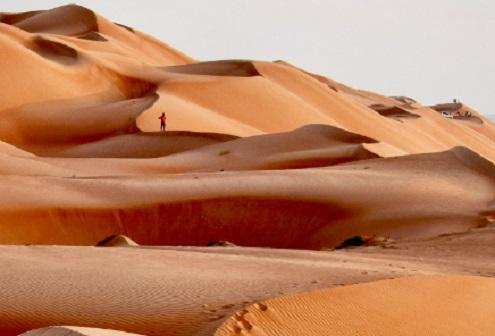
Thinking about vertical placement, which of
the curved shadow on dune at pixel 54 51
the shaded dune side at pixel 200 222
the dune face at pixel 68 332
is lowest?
the shaded dune side at pixel 200 222

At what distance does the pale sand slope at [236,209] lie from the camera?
13.4m

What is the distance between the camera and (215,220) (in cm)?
1462

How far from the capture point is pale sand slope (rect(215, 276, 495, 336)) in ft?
19.1

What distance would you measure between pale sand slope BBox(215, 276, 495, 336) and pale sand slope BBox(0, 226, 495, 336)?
0.15 ft

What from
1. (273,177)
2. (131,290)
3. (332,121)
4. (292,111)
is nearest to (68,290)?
(131,290)

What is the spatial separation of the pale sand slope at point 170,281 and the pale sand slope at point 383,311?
0.05m

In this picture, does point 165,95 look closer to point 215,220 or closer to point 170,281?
point 215,220

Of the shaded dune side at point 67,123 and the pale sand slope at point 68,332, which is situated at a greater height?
the pale sand slope at point 68,332

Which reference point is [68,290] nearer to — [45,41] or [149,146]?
[149,146]

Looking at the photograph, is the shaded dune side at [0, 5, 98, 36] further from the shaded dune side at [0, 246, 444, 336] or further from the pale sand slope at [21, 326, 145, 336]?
the pale sand slope at [21, 326, 145, 336]

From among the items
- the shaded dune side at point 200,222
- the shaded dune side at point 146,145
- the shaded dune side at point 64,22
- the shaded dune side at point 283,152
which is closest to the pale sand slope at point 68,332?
the shaded dune side at point 200,222

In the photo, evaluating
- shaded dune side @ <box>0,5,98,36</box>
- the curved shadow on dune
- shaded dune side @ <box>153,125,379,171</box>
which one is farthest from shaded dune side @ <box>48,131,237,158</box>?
shaded dune side @ <box>0,5,98,36</box>

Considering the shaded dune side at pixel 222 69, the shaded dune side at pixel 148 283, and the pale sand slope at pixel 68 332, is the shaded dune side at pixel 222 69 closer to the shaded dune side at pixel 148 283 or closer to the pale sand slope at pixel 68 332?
the shaded dune side at pixel 148 283

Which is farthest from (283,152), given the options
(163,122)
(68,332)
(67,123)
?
(68,332)
